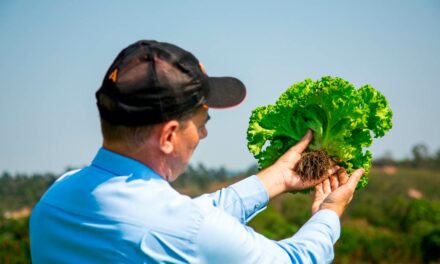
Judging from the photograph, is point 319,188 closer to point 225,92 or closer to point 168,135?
point 225,92

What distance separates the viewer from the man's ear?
8.84 feet

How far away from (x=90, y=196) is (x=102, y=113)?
37 centimetres

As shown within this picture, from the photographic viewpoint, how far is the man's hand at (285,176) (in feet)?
11.9

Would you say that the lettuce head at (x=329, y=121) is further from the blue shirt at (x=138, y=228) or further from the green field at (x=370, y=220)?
the green field at (x=370, y=220)

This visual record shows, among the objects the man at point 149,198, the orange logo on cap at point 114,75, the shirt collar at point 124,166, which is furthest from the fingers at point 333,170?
the orange logo on cap at point 114,75

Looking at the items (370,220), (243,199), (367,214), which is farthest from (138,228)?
(367,214)

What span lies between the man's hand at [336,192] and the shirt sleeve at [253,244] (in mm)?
282

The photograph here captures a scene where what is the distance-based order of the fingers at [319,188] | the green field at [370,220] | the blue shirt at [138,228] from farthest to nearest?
the green field at [370,220], the fingers at [319,188], the blue shirt at [138,228]

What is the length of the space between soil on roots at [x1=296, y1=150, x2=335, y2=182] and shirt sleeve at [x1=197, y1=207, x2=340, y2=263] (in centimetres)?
83

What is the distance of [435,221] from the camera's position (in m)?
28.0

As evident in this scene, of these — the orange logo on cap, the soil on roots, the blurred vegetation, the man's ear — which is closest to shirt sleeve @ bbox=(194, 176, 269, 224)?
the soil on roots

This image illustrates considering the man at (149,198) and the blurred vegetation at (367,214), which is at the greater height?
the man at (149,198)

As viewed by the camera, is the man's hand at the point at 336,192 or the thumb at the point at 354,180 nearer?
the man's hand at the point at 336,192

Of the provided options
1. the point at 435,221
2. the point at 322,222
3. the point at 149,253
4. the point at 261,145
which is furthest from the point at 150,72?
the point at 435,221
